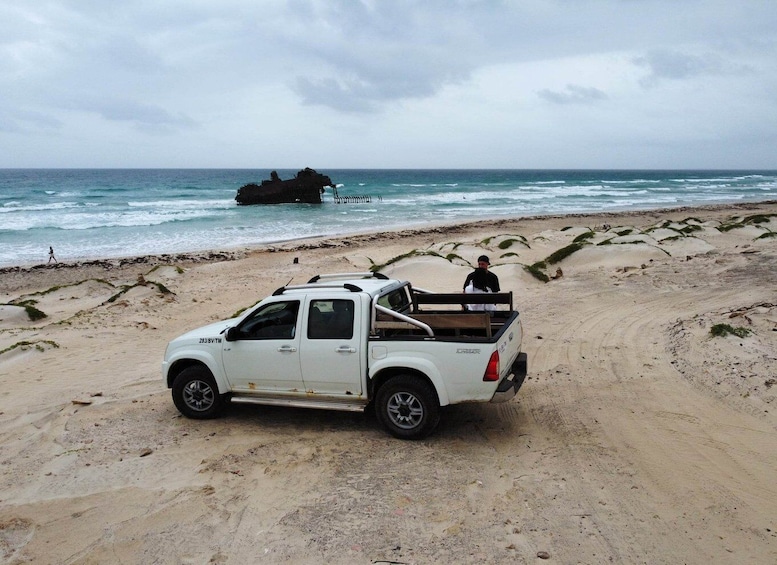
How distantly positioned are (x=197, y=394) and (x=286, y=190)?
173ft

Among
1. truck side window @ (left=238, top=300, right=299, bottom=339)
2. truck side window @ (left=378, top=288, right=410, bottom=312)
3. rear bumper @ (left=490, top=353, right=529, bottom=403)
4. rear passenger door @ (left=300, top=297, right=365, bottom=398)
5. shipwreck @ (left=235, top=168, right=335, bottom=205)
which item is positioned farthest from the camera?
shipwreck @ (left=235, top=168, right=335, bottom=205)

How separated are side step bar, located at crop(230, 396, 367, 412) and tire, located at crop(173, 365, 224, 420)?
0.26m

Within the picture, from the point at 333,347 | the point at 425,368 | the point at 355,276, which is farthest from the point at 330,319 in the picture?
the point at 355,276

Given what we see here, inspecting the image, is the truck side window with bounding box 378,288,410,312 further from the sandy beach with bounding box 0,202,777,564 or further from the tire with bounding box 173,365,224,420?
the tire with bounding box 173,365,224,420

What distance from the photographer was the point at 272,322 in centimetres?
674

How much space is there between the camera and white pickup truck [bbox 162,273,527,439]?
585 cm

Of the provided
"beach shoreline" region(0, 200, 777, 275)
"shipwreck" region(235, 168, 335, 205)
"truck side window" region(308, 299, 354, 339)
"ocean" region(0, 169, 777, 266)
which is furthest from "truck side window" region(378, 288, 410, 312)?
"shipwreck" region(235, 168, 335, 205)

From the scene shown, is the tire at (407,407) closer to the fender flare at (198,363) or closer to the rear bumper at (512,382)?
the rear bumper at (512,382)

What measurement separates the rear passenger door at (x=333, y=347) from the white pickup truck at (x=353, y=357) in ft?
0.04

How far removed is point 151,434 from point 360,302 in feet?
9.85

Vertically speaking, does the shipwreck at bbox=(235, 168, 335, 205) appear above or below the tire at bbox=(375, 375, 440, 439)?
above

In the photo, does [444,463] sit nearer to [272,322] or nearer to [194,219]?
[272,322]

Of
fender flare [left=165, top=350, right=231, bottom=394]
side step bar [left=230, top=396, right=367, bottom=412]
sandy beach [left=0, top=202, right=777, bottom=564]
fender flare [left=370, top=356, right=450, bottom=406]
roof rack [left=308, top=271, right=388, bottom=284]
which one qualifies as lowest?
sandy beach [left=0, top=202, right=777, bottom=564]

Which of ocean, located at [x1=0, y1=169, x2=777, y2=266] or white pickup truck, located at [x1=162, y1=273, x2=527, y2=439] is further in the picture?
ocean, located at [x1=0, y1=169, x2=777, y2=266]
